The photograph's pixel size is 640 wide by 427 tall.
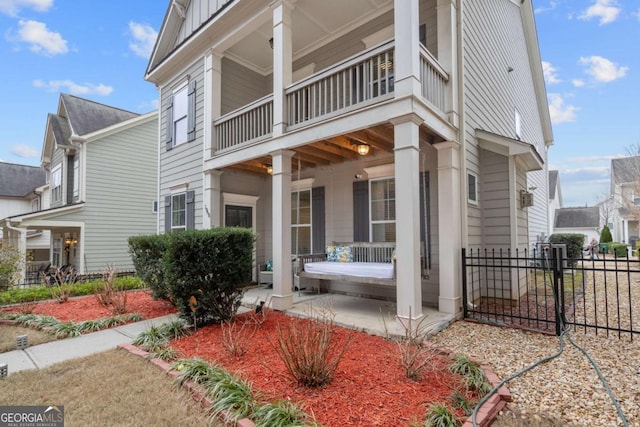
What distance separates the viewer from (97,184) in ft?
42.0

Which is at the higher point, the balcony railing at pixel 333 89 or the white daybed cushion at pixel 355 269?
the balcony railing at pixel 333 89

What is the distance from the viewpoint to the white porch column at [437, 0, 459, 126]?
535cm

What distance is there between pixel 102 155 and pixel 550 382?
50.9 ft

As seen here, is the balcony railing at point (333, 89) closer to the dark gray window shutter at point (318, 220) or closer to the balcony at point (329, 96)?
the balcony at point (329, 96)

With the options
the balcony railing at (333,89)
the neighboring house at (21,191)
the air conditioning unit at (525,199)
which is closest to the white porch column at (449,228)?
the balcony railing at (333,89)

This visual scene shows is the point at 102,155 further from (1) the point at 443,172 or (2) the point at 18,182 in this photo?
(2) the point at 18,182

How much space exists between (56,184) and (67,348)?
14527 mm

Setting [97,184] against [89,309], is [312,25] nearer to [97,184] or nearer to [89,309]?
[89,309]

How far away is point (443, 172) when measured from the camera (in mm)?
5324

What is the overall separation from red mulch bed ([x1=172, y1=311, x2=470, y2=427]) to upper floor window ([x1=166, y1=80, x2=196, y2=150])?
251 inches

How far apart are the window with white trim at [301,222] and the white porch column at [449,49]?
3777mm

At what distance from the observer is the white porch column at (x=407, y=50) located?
426 cm

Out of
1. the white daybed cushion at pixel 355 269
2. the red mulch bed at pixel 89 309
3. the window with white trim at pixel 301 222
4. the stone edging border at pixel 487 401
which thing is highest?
the window with white trim at pixel 301 222

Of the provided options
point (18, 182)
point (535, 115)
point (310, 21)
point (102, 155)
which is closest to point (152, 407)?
point (310, 21)
